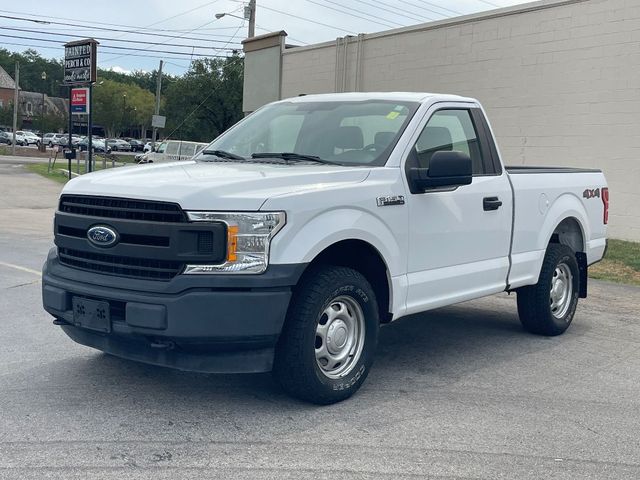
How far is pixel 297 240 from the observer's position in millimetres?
4586

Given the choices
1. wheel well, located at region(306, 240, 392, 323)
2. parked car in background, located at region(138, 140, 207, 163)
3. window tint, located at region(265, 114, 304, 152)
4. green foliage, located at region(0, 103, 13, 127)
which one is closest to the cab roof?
window tint, located at region(265, 114, 304, 152)

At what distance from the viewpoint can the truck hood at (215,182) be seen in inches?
174

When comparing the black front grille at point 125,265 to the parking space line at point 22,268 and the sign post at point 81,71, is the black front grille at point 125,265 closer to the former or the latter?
the parking space line at point 22,268

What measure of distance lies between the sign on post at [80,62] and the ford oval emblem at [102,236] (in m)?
16.4

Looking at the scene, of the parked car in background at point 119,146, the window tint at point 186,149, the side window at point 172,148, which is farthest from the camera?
the parked car in background at point 119,146

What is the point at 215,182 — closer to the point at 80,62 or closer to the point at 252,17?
the point at 80,62

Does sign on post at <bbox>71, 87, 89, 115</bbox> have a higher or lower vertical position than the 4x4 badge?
higher

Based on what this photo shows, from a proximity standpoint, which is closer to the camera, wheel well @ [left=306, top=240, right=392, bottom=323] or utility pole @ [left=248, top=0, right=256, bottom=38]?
wheel well @ [left=306, top=240, right=392, bottom=323]

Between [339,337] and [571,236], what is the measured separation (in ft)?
12.4

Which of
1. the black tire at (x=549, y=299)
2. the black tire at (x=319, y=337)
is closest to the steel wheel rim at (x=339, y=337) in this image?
the black tire at (x=319, y=337)

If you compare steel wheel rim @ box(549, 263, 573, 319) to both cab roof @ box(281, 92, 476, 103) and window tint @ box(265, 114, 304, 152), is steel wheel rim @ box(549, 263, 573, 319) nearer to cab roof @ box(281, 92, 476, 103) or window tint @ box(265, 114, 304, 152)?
cab roof @ box(281, 92, 476, 103)

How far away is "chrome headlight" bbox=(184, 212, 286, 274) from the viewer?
14.4 feet

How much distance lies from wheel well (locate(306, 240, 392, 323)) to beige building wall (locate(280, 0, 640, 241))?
10.7 m

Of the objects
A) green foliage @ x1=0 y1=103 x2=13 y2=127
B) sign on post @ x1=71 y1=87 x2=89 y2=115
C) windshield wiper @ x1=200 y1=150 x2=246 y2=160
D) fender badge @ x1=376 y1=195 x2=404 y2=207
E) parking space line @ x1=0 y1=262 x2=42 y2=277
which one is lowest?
parking space line @ x1=0 y1=262 x2=42 y2=277
